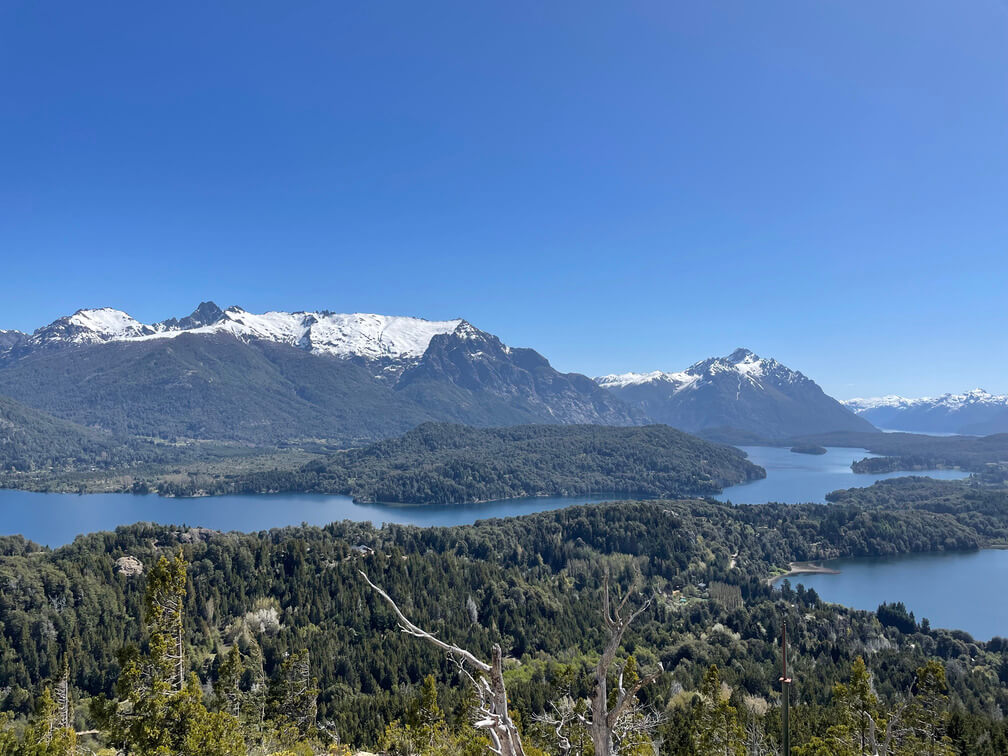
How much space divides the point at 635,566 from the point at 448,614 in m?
50.3

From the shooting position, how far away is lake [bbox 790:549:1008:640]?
106m

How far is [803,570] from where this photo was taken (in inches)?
5527

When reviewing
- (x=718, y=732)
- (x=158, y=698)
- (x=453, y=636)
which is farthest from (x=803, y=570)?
(x=158, y=698)

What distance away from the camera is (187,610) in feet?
253

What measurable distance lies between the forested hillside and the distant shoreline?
4.82 metres

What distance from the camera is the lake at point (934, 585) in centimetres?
10631

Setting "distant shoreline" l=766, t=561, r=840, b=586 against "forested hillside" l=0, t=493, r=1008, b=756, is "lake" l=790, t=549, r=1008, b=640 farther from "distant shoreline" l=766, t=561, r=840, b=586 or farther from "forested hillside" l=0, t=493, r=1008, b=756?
"forested hillside" l=0, t=493, r=1008, b=756

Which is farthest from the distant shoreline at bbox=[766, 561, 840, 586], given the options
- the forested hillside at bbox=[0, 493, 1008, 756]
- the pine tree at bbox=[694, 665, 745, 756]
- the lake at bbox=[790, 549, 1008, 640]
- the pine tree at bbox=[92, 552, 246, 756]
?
the pine tree at bbox=[92, 552, 246, 756]

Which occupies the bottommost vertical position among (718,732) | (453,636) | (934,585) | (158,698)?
(934,585)

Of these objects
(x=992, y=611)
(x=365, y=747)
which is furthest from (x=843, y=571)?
(x=365, y=747)

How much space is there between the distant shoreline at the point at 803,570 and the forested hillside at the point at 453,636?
4815 millimetres

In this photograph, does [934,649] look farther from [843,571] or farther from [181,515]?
[181,515]

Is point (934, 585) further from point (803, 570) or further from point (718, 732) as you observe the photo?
point (718, 732)

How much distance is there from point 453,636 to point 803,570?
9314 cm
